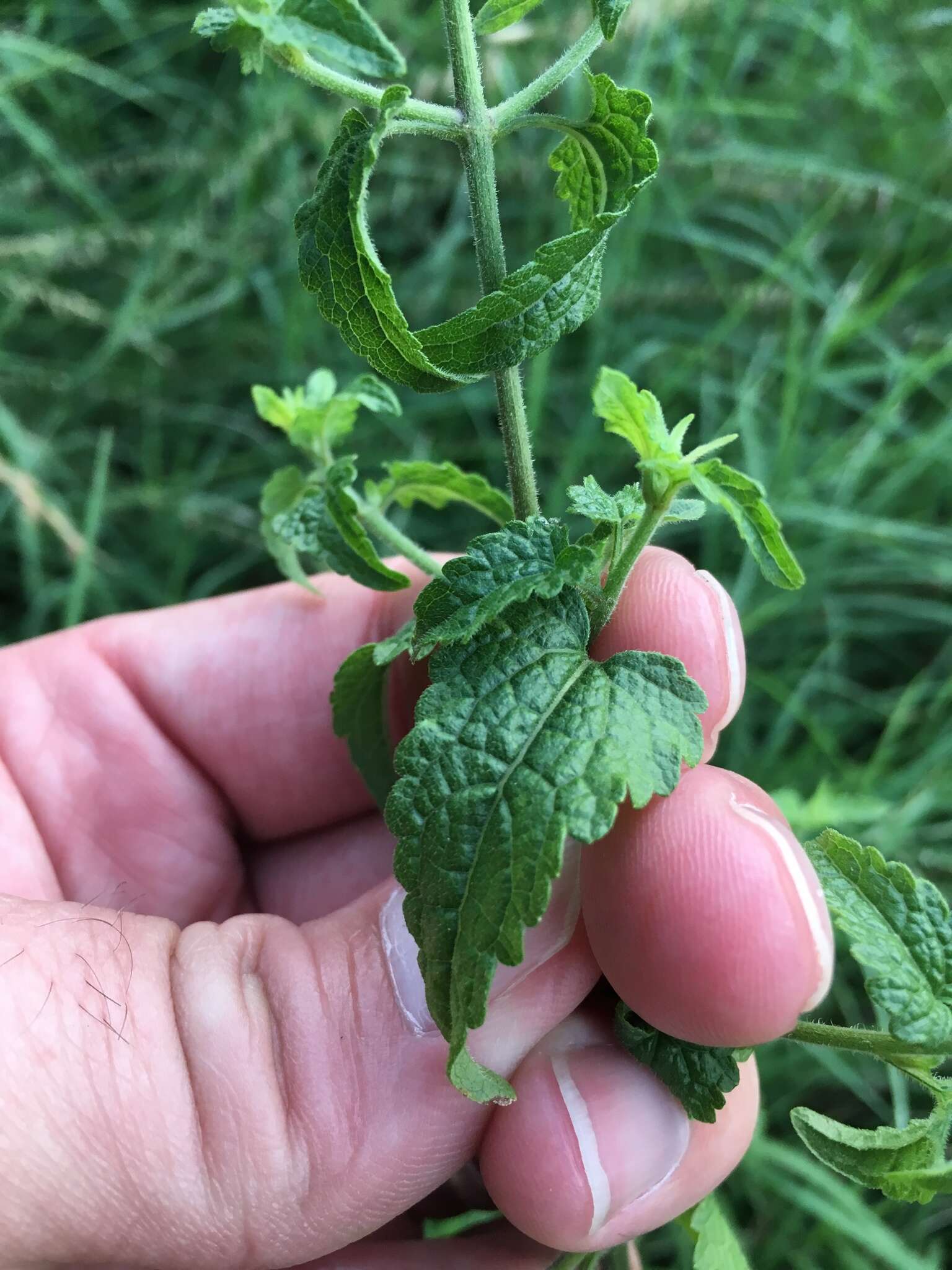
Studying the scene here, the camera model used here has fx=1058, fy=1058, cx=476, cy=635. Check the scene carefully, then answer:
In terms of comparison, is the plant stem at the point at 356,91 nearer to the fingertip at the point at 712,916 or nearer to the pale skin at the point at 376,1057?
the pale skin at the point at 376,1057

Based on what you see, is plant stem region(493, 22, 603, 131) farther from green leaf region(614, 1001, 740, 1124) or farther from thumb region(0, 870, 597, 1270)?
green leaf region(614, 1001, 740, 1124)

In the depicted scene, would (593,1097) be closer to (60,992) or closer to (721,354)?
(60,992)

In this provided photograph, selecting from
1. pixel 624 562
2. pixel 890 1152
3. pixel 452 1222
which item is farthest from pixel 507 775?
A: pixel 452 1222

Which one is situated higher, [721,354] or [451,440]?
[721,354]

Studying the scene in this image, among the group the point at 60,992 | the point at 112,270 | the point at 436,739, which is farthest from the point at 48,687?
the point at 112,270

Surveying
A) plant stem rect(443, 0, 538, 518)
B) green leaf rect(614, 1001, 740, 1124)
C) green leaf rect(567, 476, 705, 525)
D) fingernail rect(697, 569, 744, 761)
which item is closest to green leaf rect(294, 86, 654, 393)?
plant stem rect(443, 0, 538, 518)

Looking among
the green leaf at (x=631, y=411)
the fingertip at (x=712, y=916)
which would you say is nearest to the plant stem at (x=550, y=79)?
the green leaf at (x=631, y=411)
